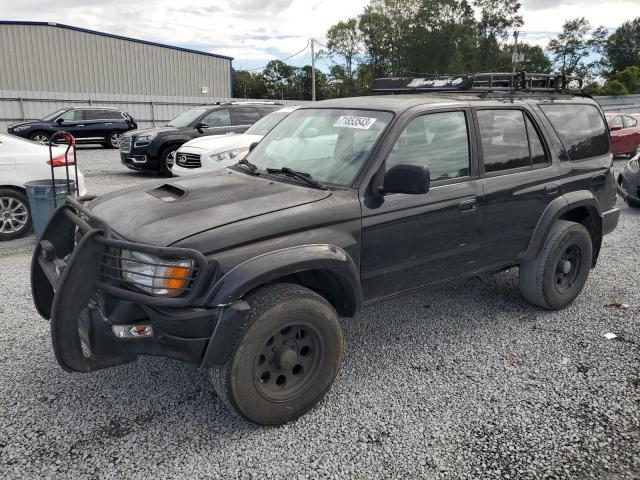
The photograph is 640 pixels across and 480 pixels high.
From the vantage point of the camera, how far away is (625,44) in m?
68.4

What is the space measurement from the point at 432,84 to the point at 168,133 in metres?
8.73

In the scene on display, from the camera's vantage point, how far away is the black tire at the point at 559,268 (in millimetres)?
4238

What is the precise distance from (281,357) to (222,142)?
24.3ft

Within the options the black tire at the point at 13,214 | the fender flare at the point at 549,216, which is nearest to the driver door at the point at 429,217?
the fender flare at the point at 549,216

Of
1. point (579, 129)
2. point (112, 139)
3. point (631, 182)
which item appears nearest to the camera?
point (579, 129)

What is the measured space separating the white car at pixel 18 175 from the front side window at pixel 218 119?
5.71 meters

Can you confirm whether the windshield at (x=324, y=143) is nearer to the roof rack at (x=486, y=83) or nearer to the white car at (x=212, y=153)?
the roof rack at (x=486, y=83)

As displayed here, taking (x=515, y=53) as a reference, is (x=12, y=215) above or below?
below

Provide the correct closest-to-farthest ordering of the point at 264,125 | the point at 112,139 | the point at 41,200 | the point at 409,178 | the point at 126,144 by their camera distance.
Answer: the point at 409,178 < the point at 41,200 < the point at 264,125 < the point at 126,144 < the point at 112,139

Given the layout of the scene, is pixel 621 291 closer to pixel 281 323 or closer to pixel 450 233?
pixel 450 233

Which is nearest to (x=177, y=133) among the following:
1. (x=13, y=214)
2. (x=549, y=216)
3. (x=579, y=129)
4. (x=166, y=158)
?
(x=166, y=158)

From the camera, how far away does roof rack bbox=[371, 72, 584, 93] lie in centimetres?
430

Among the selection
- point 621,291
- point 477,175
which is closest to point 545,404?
point 477,175

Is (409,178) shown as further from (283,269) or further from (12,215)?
(12,215)
